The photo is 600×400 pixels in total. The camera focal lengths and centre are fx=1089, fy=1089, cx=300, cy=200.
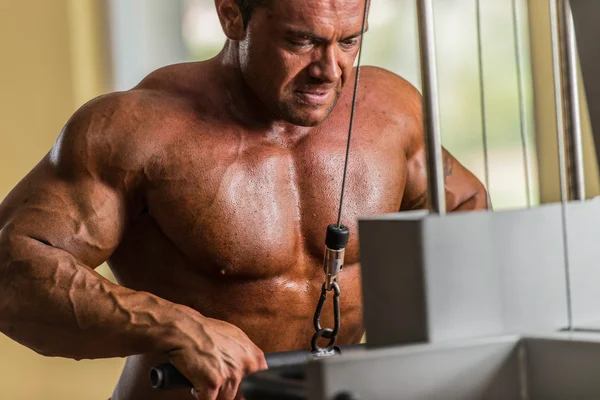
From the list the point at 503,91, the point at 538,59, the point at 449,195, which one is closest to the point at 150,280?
the point at 449,195

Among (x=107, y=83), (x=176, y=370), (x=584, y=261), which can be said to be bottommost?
(x=176, y=370)

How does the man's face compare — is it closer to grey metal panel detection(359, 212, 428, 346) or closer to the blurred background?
grey metal panel detection(359, 212, 428, 346)

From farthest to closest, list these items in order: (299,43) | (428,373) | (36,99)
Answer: (36,99), (299,43), (428,373)

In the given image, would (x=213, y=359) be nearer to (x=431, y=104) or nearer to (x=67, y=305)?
(x=67, y=305)

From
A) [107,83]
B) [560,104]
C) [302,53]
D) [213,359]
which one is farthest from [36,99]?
[560,104]

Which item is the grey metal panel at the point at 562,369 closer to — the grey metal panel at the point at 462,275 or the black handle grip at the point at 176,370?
the grey metal panel at the point at 462,275

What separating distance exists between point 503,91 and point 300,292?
5.76 feet

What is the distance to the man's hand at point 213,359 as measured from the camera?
1285 millimetres

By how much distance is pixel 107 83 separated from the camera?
3299mm

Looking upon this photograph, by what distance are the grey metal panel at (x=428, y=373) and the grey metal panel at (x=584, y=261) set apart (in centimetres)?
10

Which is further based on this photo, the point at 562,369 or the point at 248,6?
the point at 248,6

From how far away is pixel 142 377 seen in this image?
1.59m

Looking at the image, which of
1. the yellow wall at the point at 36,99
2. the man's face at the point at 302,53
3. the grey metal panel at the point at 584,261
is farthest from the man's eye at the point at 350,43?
the yellow wall at the point at 36,99

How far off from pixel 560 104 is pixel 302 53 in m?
0.58
